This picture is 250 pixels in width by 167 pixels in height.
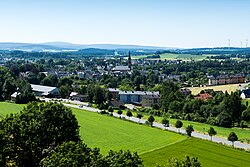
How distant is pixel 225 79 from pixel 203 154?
49.3m

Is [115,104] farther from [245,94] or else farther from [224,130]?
[245,94]

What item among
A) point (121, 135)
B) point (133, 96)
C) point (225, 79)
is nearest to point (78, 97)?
point (133, 96)

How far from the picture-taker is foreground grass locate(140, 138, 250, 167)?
19.8 meters

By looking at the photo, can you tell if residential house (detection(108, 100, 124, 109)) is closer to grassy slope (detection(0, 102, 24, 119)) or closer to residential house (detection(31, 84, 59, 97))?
residential house (detection(31, 84, 59, 97))

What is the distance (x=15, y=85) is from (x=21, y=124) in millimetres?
35337

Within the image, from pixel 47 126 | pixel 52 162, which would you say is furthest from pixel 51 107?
pixel 52 162

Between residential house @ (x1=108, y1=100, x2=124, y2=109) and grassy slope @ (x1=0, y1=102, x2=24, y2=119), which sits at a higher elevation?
grassy slope @ (x1=0, y1=102, x2=24, y2=119)

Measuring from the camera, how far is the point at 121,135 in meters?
27.3

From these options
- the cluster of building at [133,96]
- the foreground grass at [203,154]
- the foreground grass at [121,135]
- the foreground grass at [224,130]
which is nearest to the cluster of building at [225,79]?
the cluster of building at [133,96]

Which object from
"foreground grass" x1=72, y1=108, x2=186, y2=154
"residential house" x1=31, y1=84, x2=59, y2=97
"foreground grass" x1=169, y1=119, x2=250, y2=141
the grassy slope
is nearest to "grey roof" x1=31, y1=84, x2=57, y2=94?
"residential house" x1=31, y1=84, x2=59, y2=97

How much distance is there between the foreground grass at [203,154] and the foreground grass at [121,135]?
114 cm

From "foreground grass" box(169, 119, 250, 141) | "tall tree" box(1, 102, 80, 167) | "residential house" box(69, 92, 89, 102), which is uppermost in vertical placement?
"tall tree" box(1, 102, 80, 167)

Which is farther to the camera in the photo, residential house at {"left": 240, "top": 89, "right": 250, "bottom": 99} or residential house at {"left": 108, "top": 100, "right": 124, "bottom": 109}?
residential house at {"left": 240, "top": 89, "right": 250, "bottom": 99}

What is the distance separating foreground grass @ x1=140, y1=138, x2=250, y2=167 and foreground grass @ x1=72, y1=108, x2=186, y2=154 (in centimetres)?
114
